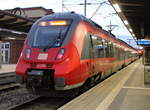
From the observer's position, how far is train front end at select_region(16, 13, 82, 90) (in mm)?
8047

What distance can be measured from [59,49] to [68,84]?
1163 millimetres

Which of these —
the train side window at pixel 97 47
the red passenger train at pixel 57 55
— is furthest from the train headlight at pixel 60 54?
the train side window at pixel 97 47

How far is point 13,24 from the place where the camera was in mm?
20484

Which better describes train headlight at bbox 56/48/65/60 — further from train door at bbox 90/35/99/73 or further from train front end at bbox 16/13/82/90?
train door at bbox 90/35/99/73

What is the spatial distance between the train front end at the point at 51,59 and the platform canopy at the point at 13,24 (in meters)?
8.34

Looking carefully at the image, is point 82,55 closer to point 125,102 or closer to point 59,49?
point 59,49

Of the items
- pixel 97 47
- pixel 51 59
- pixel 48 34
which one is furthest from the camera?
pixel 97 47

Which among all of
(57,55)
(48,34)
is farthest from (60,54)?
(48,34)

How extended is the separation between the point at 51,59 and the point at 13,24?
42.9ft

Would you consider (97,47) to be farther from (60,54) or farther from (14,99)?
(14,99)

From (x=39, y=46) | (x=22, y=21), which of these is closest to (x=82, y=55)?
(x=39, y=46)

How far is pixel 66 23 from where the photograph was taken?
30.0 ft

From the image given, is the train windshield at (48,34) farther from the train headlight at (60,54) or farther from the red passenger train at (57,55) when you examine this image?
the train headlight at (60,54)

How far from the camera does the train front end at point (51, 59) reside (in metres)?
8.05
